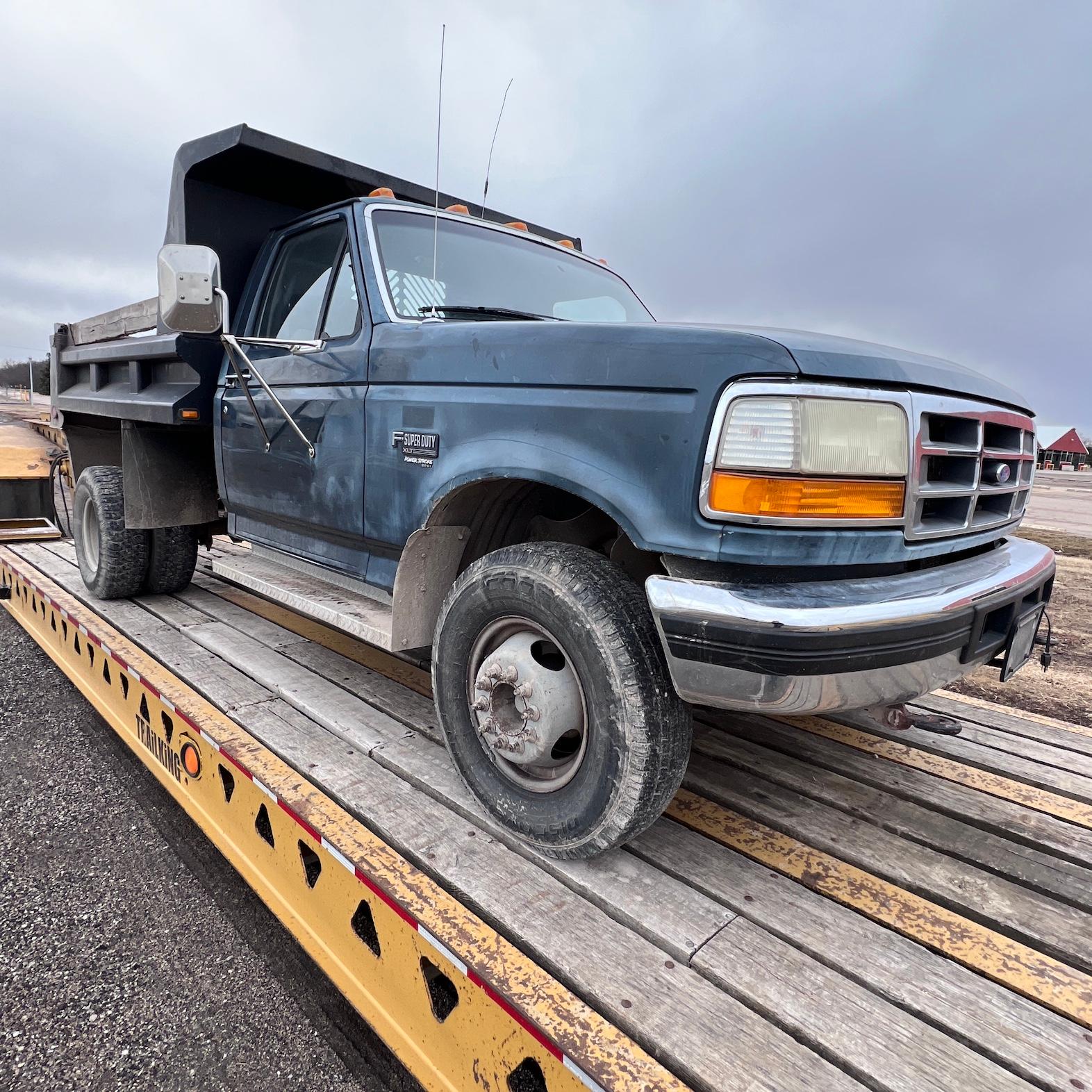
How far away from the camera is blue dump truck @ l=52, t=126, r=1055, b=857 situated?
149 cm

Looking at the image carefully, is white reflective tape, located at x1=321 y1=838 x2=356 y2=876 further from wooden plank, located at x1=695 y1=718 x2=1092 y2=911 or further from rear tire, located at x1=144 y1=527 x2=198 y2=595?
rear tire, located at x1=144 y1=527 x2=198 y2=595

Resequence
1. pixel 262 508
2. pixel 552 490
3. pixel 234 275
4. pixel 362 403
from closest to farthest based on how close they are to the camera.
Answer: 1. pixel 552 490
2. pixel 362 403
3. pixel 262 508
4. pixel 234 275

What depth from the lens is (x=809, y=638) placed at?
1.42m

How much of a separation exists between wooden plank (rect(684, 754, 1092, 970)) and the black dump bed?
9.21 feet

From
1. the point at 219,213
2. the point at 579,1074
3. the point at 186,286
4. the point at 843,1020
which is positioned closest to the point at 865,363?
the point at 843,1020

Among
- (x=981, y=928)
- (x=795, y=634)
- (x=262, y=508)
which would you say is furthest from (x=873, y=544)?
(x=262, y=508)

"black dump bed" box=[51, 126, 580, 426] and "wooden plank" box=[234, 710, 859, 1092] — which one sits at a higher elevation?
"black dump bed" box=[51, 126, 580, 426]

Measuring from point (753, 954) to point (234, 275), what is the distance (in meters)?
3.58

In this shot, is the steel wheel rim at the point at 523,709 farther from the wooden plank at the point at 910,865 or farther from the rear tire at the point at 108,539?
the rear tire at the point at 108,539

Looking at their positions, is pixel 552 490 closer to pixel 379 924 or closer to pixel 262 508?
pixel 379 924

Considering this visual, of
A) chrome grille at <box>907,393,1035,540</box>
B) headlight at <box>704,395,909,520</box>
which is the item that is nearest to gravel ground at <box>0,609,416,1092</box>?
headlight at <box>704,395,909,520</box>

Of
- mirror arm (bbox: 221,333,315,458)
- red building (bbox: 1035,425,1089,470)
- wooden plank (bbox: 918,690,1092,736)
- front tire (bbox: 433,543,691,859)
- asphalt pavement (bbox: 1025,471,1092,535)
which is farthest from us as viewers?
red building (bbox: 1035,425,1089,470)

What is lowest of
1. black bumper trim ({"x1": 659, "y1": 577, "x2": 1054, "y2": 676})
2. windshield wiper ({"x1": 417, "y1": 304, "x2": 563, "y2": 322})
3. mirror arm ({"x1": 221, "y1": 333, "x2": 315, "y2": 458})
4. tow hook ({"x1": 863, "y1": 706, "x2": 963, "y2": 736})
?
tow hook ({"x1": 863, "y1": 706, "x2": 963, "y2": 736})

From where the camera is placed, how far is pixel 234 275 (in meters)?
3.54
